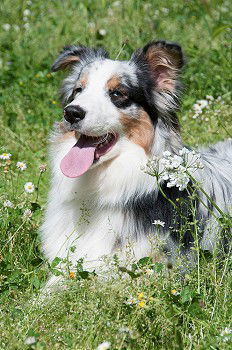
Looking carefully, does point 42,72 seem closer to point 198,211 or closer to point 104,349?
point 198,211

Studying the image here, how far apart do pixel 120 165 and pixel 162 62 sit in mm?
747

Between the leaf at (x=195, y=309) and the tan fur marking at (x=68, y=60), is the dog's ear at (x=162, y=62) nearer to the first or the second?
the tan fur marking at (x=68, y=60)

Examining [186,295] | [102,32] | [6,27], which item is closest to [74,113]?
[186,295]

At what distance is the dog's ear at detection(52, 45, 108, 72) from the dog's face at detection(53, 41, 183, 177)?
25 centimetres

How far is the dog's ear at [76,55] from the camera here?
16.7ft

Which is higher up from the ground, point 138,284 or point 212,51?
point 138,284

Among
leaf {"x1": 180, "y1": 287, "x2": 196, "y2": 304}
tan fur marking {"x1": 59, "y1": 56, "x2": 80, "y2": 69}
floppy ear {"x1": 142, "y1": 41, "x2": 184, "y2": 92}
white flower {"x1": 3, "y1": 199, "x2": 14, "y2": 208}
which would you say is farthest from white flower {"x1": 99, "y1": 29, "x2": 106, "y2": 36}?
leaf {"x1": 180, "y1": 287, "x2": 196, "y2": 304}

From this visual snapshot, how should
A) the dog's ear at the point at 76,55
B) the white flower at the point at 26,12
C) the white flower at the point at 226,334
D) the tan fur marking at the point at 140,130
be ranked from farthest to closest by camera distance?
the white flower at the point at 26,12, the dog's ear at the point at 76,55, the tan fur marking at the point at 140,130, the white flower at the point at 226,334

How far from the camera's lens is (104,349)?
119 inches

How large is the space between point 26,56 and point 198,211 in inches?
171

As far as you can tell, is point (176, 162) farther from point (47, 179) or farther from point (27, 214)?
point (47, 179)

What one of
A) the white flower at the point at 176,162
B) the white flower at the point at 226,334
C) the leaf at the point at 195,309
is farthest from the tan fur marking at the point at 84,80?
the white flower at the point at 226,334

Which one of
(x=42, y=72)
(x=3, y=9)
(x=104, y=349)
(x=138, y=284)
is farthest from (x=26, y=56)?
(x=104, y=349)

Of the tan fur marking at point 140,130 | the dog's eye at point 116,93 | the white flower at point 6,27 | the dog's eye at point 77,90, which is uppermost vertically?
the dog's eye at point 116,93
